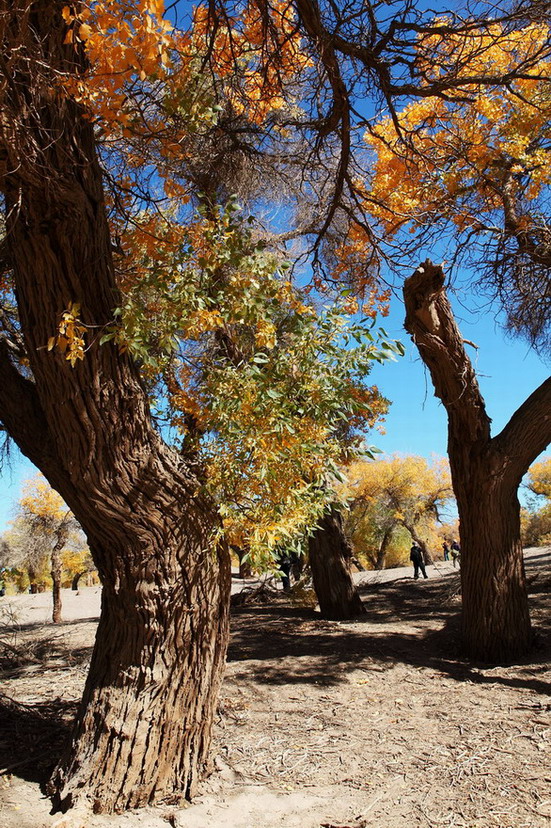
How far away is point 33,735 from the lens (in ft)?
13.7

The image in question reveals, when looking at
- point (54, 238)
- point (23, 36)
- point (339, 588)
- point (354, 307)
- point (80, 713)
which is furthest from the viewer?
point (339, 588)

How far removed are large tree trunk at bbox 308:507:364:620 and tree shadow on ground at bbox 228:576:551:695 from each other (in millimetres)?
246

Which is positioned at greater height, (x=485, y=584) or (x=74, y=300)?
(x=74, y=300)

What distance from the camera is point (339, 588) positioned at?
28.7 ft

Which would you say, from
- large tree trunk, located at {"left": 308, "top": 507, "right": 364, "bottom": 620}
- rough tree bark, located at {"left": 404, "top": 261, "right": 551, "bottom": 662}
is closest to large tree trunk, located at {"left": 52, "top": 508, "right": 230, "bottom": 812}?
rough tree bark, located at {"left": 404, "top": 261, "right": 551, "bottom": 662}

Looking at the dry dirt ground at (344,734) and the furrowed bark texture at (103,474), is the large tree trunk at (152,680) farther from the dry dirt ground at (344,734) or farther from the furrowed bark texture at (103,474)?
the dry dirt ground at (344,734)

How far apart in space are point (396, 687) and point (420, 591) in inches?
238

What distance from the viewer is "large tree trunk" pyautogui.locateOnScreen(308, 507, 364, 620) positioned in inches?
343

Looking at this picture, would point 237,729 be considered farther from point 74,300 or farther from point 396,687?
point 74,300

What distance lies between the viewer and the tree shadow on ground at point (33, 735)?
146 inches

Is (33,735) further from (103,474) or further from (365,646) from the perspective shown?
(365,646)

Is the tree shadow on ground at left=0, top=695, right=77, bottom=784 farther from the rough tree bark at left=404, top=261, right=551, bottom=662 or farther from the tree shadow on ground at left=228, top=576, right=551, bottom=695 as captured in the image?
the rough tree bark at left=404, top=261, right=551, bottom=662

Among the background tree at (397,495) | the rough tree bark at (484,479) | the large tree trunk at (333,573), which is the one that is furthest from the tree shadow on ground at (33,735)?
the background tree at (397,495)

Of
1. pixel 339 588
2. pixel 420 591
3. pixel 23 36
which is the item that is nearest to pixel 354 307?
pixel 23 36
